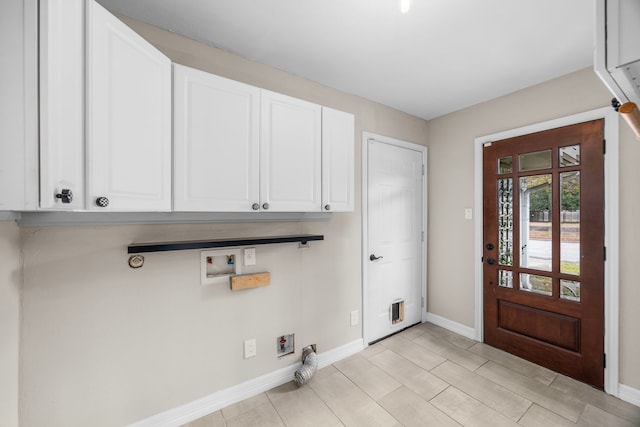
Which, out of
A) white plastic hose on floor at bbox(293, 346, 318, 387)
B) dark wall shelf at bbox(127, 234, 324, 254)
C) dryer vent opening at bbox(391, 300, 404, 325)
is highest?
dark wall shelf at bbox(127, 234, 324, 254)

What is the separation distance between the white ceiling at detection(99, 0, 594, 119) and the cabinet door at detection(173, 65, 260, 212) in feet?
1.42

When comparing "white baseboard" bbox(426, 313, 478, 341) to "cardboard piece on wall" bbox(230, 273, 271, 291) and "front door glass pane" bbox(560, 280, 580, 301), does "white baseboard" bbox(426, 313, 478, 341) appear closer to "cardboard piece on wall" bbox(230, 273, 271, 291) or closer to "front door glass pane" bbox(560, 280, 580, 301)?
"front door glass pane" bbox(560, 280, 580, 301)

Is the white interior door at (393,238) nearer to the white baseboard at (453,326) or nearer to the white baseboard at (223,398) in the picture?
the white baseboard at (453,326)

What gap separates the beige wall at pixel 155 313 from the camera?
4.33 feet

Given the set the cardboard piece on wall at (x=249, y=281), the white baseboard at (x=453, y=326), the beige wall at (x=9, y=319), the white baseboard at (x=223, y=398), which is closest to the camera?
the beige wall at (x=9, y=319)

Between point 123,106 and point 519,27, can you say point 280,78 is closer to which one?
point 123,106

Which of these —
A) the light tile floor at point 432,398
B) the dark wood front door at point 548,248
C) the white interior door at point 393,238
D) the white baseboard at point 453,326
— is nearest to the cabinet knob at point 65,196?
the light tile floor at point 432,398

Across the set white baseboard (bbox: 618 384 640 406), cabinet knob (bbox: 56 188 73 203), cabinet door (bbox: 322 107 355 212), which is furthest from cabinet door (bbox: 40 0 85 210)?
white baseboard (bbox: 618 384 640 406)

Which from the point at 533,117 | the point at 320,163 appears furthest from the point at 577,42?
the point at 320,163

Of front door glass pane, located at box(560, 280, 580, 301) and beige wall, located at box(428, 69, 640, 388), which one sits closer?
beige wall, located at box(428, 69, 640, 388)

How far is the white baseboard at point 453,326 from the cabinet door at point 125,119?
10.1 feet

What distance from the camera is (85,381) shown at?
1404 mm

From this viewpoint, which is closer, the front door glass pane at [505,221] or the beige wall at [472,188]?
the beige wall at [472,188]

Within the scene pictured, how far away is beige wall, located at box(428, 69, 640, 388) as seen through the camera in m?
1.87
